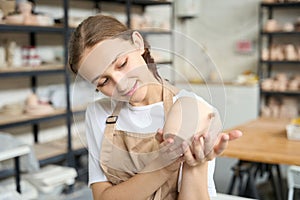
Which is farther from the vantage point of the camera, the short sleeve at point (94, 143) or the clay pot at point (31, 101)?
the clay pot at point (31, 101)

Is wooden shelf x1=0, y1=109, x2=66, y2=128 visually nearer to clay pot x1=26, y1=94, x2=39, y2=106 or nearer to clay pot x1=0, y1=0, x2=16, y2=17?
clay pot x1=26, y1=94, x2=39, y2=106

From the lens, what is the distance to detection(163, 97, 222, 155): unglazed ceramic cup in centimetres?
69

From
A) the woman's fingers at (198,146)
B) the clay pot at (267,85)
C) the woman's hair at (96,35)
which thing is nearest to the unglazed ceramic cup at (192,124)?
the woman's fingers at (198,146)

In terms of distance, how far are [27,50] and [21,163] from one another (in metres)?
0.92

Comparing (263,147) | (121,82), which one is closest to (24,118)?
(263,147)

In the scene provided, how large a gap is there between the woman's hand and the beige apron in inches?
2.6

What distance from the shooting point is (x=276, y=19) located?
467 centimetres

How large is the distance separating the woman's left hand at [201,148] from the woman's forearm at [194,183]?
0.07 meters

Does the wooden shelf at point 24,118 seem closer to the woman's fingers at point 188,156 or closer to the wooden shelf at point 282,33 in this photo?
the woman's fingers at point 188,156

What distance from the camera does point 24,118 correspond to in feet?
9.09

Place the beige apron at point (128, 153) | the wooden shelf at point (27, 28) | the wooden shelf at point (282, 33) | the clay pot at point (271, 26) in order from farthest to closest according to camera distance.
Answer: the clay pot at point (271, 26), the wooden shelf at point (282, 33), the wooden shelf at point (27, 28), the beige apron at point (128, 153)

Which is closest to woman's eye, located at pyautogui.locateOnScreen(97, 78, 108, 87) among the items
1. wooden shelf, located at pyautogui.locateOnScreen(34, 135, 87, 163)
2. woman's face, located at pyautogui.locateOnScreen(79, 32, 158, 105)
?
woman's face, located at pyautogui.locateOnScreen(79, 32, 158, 105)

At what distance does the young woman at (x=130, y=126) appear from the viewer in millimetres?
730

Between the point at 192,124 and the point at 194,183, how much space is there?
18 cm
